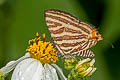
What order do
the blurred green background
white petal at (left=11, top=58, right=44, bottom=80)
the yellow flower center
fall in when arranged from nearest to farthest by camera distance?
white petal at (left=11, top=58, right=44, bottom=80), the yellow flower center, the blurred green background

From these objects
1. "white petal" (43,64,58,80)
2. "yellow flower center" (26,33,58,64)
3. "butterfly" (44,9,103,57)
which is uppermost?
"butterfly" (44,9,103,57)

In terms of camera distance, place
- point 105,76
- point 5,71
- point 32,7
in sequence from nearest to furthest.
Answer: point 5,71 → point 105,76 → point 32,7

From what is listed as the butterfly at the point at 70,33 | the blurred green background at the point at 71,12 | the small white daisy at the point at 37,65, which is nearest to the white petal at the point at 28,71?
the small white daisy at the point at 37,65

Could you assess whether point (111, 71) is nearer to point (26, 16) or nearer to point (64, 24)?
point (26, 16)

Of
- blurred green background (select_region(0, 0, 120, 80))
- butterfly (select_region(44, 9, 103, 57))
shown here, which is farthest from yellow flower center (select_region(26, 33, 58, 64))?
blurred green background (select_region(0, 0, 120, 80))

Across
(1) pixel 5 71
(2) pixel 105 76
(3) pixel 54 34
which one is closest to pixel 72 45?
(3) pixel 54 34

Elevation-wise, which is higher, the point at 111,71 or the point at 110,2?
the point at 110,2

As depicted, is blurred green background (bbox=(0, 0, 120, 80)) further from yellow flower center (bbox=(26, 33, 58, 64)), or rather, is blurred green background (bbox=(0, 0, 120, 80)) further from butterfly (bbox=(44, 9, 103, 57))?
butterfly (bbox=(44, 9, 103, 57))

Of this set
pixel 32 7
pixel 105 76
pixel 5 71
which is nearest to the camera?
pixel 5 71

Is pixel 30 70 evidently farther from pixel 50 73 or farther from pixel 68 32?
pixel 68 32
